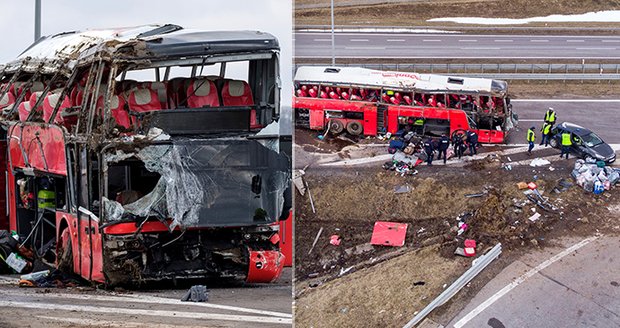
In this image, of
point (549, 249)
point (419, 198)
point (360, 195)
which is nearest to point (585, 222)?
point (549, 249)

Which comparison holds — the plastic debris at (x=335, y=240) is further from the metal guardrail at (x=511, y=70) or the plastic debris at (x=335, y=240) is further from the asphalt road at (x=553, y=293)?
the metal guardrail at (x=511, y=70)

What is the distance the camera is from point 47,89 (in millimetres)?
11992

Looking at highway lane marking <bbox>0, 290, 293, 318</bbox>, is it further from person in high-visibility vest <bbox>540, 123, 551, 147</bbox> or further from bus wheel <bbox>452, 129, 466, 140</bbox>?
person in high-visibility vest <bbox>540, 123, 551, 147</bbox>

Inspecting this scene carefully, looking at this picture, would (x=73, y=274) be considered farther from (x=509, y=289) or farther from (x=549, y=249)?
(x=549, y=249)

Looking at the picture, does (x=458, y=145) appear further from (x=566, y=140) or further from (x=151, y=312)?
(x=151, y=312)

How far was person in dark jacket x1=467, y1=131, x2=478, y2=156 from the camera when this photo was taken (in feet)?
66.7

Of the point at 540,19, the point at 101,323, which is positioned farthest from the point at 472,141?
the point at 540,19

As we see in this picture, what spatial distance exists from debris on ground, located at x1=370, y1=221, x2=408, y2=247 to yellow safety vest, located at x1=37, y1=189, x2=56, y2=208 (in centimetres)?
770

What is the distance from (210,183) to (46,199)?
11.2ft

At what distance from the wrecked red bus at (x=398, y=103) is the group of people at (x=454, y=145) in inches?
29.8

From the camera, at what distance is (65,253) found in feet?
36.4

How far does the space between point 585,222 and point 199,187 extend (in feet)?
33.1

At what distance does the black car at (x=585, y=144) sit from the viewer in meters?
19.6

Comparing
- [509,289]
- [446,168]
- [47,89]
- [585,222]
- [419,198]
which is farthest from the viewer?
[446,168]
